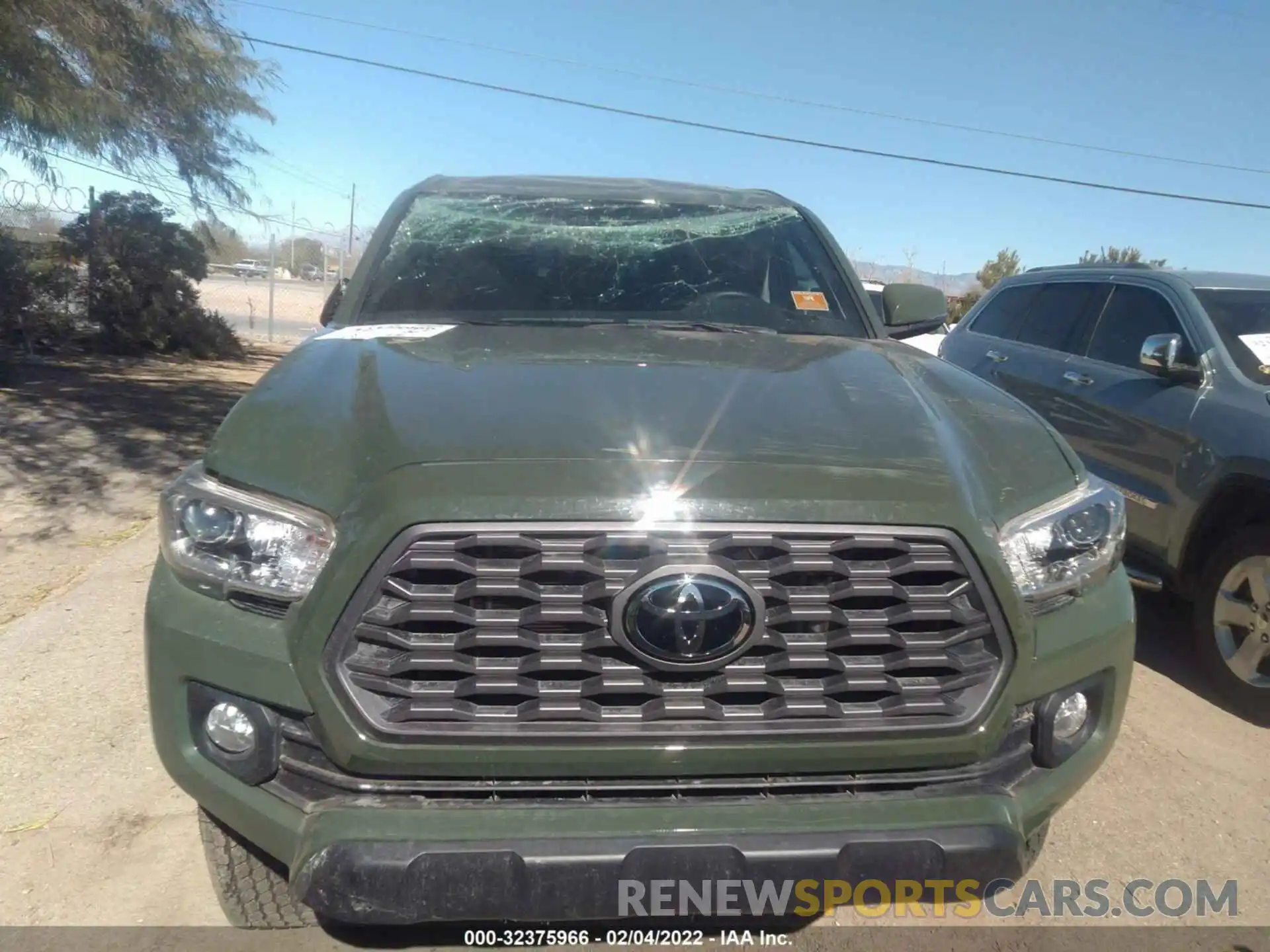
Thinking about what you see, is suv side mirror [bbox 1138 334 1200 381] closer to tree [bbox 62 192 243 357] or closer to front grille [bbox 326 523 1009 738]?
front grille [bbox 326 523 1009 738]

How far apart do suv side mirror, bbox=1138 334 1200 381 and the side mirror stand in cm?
363

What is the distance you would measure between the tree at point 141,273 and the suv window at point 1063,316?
1229cm

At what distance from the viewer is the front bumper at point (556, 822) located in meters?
1.91

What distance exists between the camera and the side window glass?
6621 mm

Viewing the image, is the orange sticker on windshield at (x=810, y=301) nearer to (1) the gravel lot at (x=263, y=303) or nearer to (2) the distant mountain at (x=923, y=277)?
(1) the gravel lot at (x=263, y=303)

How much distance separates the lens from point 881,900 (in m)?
2.16

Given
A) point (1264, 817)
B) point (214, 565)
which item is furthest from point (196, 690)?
point (1264, 817)

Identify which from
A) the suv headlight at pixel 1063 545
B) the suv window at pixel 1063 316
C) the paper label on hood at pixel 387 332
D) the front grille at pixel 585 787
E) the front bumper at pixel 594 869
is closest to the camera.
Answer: the front bumper at pixel 594 869

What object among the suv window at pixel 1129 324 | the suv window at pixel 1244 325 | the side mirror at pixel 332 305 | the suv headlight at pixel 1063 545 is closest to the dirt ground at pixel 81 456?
the side mirror at pixel 332 305

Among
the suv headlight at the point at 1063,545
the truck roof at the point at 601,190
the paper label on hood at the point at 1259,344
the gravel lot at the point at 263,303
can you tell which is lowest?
the gravel lot at the point at 263,303

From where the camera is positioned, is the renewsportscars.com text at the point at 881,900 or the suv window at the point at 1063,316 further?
the suv window at the point at 1063,316

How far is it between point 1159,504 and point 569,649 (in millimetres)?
3672

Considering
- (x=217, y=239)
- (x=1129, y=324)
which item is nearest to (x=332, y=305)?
(x=1129, y=324)

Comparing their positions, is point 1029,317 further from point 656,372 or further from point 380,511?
point 380,511
